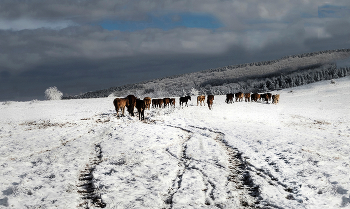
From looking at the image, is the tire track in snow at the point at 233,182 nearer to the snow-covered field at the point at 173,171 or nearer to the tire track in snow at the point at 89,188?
the snow-covered field at the point at 173,171

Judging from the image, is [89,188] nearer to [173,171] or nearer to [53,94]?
[173,171]

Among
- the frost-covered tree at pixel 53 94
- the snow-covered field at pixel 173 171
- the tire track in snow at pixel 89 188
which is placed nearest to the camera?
the tire track in snow at pixel 89 188

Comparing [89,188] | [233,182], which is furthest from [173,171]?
[89,188]

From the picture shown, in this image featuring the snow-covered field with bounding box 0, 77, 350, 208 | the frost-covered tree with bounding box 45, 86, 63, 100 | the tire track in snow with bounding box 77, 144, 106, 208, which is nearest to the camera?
the tire track in snow with bounding box 77, 144, 106, 208

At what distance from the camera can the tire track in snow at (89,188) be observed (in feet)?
24.2

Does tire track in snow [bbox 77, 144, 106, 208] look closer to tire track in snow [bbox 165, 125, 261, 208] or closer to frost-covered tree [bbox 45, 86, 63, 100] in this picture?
tire track in snow [bbox 165, 125, 261, 208]

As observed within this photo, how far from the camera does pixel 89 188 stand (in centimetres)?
855

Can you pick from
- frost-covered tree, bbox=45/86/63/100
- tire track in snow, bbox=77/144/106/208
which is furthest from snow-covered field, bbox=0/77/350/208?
frost-covered tree, bbox=45/86/63/100

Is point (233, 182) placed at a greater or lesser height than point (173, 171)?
lesser

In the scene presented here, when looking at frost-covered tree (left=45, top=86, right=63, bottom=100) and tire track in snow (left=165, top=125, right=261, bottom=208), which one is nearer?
tire track in snow (left=165, top=125, right=261, bottom=208)

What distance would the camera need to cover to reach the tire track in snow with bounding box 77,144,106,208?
7371mm

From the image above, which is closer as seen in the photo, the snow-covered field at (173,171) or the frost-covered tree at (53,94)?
the snow-covered field at (173,171)

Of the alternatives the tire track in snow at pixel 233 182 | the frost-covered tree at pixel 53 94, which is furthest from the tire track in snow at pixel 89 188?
the frost-covered tree at pixel 53 94

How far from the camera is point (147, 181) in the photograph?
9.07 metres
